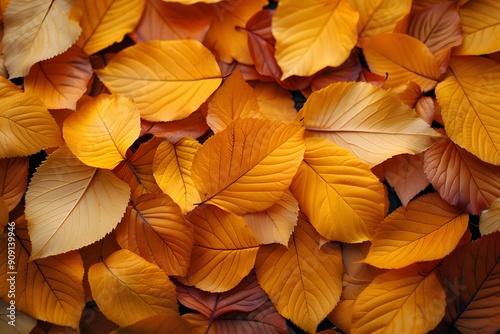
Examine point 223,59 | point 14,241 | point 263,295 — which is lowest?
point 263,295

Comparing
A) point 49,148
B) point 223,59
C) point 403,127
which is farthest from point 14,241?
point 403,127

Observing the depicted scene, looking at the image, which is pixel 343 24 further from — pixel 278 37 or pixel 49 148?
pixel 49 148

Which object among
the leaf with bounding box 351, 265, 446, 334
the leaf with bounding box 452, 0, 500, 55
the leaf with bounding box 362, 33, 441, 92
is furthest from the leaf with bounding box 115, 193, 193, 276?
the leaf with bounding box 452, 0, 500, 55

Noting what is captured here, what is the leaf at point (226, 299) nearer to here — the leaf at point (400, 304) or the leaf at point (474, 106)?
the leaf at point (400, 304)

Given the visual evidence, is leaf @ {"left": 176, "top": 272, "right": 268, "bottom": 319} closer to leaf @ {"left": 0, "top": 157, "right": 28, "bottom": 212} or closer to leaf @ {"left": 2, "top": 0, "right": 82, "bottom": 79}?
leaf @ {"left": 0, "top": 157, "right": 28, "bottom": 212}

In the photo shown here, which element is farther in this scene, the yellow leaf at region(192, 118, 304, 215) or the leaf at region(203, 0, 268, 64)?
the leaf at region(203, 0, 268, 64)

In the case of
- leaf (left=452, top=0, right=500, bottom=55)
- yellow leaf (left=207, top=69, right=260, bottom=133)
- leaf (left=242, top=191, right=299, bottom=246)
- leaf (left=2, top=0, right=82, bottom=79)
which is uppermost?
leaf (left=2, top=0, right=82, bottom=79)

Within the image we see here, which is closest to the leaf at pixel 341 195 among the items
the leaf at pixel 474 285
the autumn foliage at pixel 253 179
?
the autumn foliage at pixel 253 179
